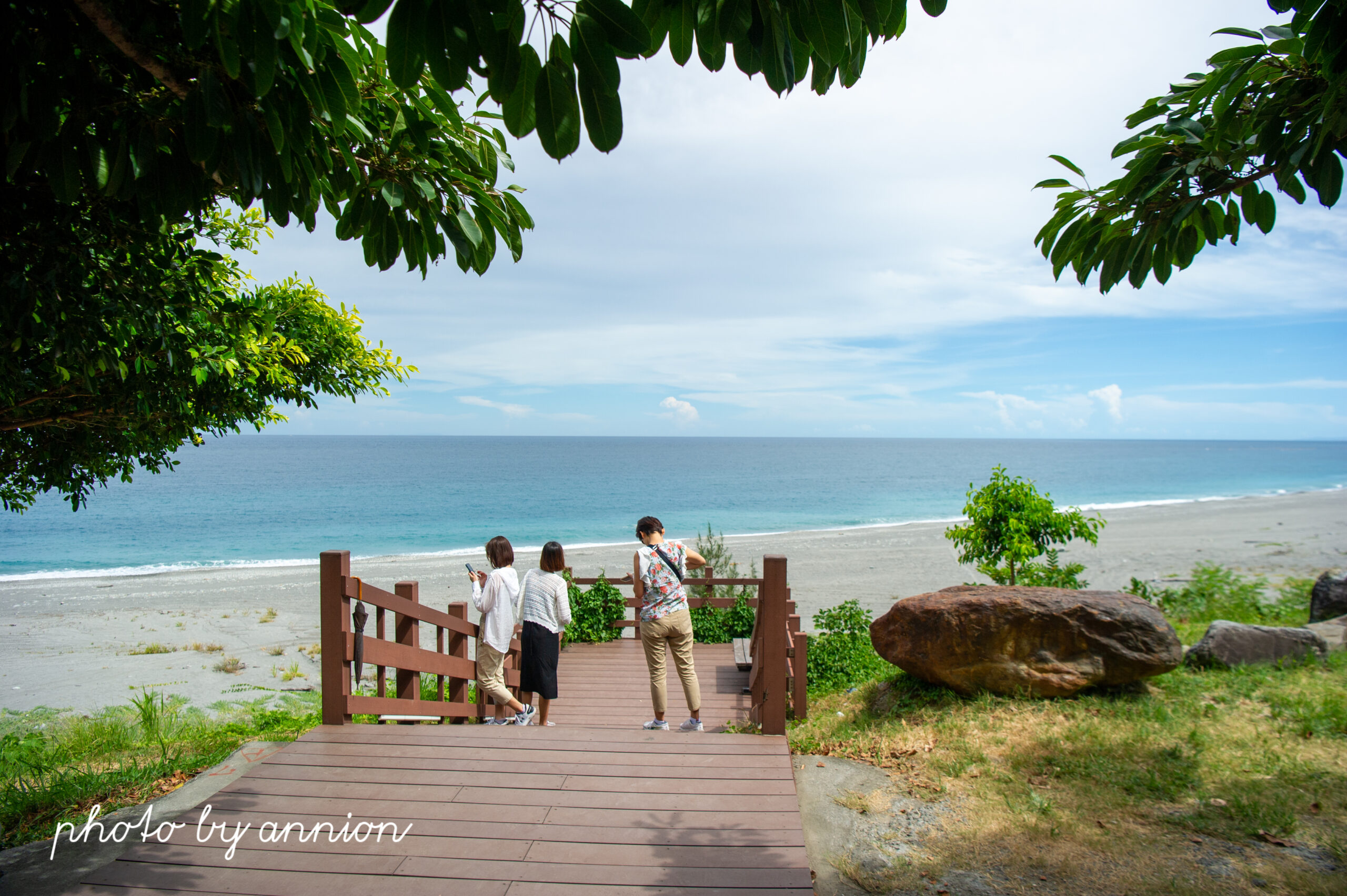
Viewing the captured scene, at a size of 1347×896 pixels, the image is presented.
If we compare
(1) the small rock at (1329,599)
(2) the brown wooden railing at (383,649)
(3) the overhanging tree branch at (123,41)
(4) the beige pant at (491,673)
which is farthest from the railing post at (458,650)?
(1) the small rock at (1329,599)

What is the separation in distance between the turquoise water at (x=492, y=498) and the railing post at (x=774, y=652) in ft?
109

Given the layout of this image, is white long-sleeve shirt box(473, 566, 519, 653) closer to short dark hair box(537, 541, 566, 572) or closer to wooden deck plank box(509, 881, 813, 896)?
short dark hair box(537, 541, 566, 572)

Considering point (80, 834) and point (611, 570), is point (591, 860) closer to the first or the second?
point (80, 834)

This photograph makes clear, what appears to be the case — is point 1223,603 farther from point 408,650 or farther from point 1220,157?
point 408,650

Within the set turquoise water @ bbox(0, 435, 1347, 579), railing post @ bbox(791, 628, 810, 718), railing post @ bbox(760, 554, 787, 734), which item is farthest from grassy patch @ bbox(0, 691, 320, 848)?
turquoise water @ bbox(0, 435, 1347, 579)

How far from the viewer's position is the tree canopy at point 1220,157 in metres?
2.83

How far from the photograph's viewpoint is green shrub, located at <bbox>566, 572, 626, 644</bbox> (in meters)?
10.4

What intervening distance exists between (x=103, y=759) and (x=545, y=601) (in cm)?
326

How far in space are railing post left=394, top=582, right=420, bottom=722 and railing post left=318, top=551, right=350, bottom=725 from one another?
612 mm

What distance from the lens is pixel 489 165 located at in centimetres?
311

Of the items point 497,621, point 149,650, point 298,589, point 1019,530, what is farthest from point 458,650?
point 298,589

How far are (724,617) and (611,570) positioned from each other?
1682 cm

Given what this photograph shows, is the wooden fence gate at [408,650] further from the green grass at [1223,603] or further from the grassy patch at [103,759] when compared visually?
the green grass at [1223,603]

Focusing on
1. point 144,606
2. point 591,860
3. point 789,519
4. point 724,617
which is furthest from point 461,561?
point 591,860
